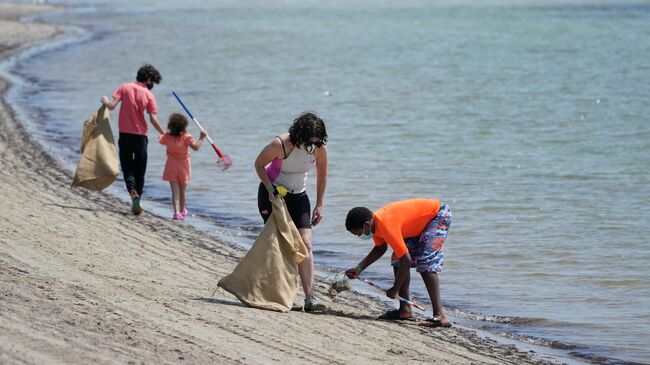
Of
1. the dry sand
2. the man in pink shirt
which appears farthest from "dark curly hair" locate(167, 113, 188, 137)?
the dry sand

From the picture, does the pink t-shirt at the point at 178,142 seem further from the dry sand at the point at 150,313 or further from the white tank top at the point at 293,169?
the white tank top at the point at 293,169

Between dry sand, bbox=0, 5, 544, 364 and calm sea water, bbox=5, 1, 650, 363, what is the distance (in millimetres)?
1050

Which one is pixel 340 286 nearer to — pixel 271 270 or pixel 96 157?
pixel 271 270

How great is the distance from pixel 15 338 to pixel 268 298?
226 centimetres

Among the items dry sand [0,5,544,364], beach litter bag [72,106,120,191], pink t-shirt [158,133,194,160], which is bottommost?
dry sand [0,5,544,364]

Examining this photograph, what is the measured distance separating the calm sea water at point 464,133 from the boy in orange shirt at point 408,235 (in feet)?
3.33

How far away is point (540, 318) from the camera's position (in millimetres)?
8977

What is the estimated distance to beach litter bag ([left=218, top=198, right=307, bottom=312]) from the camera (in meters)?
7.83

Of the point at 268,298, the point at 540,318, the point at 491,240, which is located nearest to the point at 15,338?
the point at 268,298

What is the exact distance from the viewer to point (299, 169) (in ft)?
25.5

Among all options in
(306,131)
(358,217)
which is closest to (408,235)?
→ (358,217)


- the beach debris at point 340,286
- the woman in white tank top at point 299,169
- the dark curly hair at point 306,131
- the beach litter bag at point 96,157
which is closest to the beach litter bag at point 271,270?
the woman in white tank top at point 299,169

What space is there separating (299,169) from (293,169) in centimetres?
4

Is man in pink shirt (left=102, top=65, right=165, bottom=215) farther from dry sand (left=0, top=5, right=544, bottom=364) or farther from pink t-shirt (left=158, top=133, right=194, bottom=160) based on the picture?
dry sand (left=0, top=5, right=544, bottom=364)
